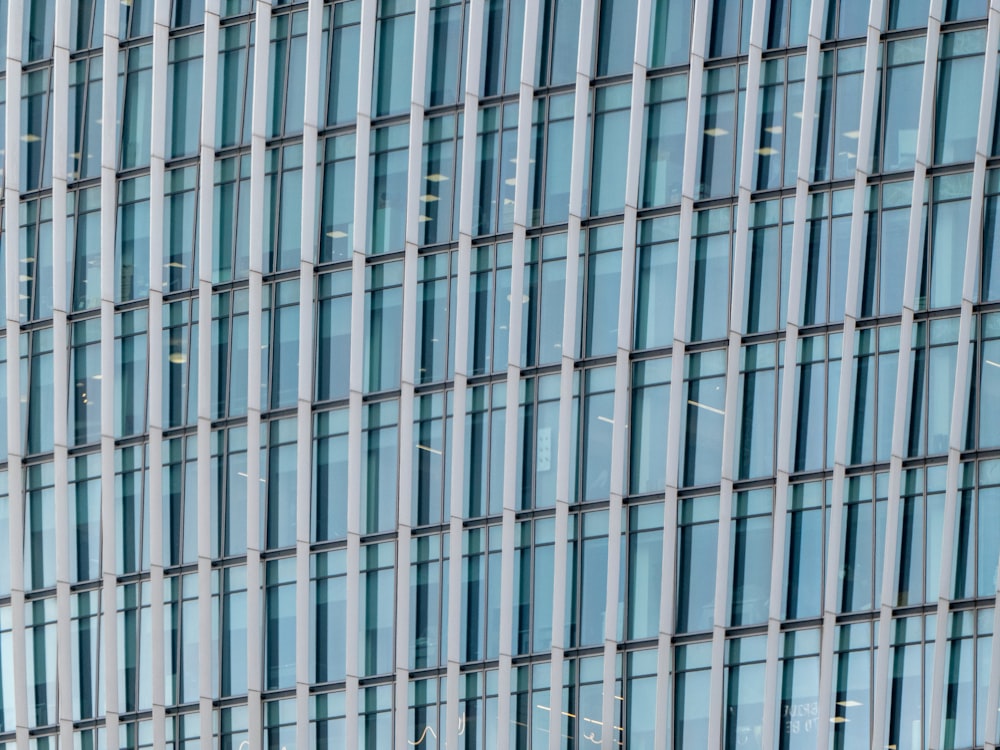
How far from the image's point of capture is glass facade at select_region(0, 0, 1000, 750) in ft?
133

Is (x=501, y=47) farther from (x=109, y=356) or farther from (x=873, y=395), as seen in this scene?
(x=109, y=356)

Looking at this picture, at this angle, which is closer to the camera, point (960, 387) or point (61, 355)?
point (960, 387)

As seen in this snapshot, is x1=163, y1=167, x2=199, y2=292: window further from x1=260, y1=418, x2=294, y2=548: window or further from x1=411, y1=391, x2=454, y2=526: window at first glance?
x1=411, y1=391, x2=454, y2=526: window

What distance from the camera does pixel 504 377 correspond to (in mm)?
42781

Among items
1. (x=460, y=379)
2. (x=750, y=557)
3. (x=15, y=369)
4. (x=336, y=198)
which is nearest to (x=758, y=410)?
(x=750, y=557)

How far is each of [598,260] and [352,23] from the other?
748 cm

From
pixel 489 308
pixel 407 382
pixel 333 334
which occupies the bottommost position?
pixel 407 382

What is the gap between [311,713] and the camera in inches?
1715

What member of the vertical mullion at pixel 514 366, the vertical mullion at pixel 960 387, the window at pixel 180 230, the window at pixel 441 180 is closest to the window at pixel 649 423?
the vertical mullion at pixel 514 366

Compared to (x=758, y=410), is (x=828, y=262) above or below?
above

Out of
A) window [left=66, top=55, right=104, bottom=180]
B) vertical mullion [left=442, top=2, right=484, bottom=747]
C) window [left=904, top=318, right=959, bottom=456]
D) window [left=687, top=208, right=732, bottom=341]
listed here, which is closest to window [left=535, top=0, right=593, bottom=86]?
vertical mullion [left=442, top=2, right=484, bottom=747]

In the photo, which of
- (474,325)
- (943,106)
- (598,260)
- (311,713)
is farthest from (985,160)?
(311,713)

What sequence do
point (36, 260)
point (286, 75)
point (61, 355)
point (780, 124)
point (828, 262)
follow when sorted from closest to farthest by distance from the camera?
point (828, 262)
point (780, 124)
point (286, 75)
point (61, 355)
point (36, 260)

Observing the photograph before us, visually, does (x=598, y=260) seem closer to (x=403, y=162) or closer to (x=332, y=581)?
(x=403, y=162)
